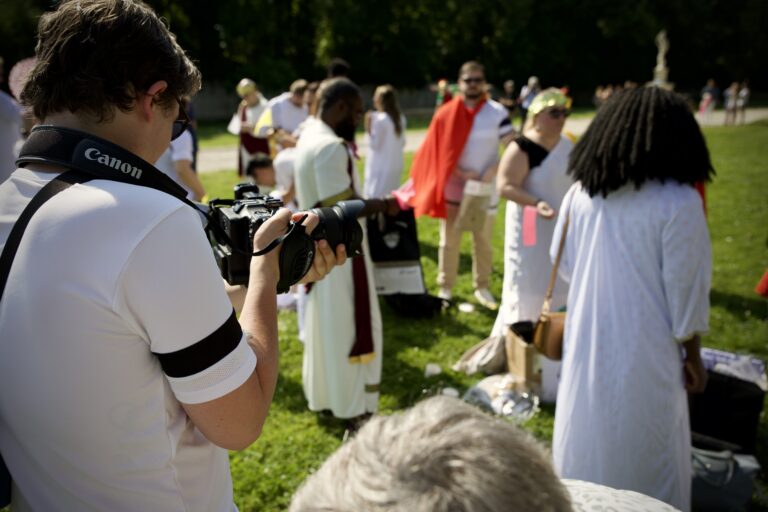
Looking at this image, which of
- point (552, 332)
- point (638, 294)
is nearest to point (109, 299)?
point (638, 294)

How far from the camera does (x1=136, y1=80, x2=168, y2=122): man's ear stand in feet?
4.17

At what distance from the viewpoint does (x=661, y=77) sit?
1853 cm

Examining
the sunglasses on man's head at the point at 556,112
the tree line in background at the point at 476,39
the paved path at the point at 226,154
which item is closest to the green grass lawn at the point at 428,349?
the sunglasses on man's head at the point at 556,112

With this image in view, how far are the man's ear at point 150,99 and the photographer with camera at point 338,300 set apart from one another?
7.31 feet

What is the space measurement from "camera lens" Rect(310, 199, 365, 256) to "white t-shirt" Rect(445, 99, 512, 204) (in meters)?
4.28

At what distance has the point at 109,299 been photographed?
113 centimetres

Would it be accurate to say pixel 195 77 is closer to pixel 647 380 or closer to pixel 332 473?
pixel 332 473

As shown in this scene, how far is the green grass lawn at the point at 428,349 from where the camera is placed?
3592 mm

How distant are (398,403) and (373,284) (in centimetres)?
98

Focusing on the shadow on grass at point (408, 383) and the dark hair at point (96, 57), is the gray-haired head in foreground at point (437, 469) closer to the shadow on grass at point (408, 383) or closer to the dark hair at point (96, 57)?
the dark hair at point (96, 57)

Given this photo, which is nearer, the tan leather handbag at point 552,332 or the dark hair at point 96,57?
the dark hair at point 96,57

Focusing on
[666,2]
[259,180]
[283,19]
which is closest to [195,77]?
[259,180]

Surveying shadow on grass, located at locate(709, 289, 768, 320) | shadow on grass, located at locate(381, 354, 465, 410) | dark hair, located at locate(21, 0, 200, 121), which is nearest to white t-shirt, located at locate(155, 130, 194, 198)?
shadow on grass, located at locate(381, 354, 465, 410)

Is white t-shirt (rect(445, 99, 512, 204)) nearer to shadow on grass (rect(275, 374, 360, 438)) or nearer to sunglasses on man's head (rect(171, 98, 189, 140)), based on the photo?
shadow on grass (rect(275, 374, 360, 438))
